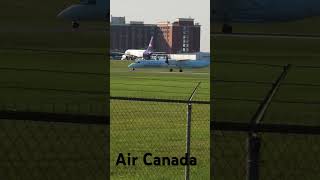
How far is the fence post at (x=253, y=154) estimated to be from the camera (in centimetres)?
246

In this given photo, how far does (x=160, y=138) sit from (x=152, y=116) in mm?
891

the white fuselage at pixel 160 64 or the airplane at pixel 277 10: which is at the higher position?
the airplane at pixel 277 10

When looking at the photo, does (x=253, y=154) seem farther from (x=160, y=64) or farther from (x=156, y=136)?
(x=160, y=64)

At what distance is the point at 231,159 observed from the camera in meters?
5.27

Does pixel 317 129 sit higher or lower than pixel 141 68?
lower

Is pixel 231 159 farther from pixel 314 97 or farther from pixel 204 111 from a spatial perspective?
pixel 314 97

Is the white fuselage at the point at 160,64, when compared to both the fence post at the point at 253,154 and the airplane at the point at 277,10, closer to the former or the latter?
the fence post at the point at 253,154
